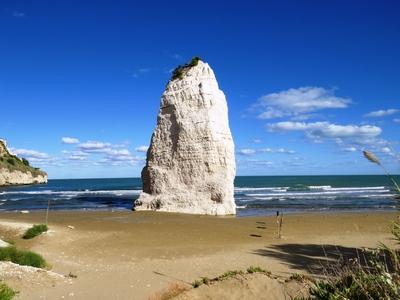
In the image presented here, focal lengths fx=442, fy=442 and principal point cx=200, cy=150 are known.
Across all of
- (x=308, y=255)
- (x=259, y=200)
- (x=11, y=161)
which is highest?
(x=11, y=161)

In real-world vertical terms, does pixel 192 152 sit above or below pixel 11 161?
below

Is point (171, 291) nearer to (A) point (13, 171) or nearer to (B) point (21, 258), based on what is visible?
(B) point (21, 258)

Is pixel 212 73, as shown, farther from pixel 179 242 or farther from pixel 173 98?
pixel 179 242

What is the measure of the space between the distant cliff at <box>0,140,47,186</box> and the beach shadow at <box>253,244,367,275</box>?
104496mm

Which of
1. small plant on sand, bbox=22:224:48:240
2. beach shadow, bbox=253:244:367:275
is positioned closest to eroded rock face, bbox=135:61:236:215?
small plant on sand, bbox=22:224:48:240

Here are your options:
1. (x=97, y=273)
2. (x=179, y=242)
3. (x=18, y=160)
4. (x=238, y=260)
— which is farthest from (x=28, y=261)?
(x=18, y=160)

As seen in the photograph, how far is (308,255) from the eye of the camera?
17.5 metres

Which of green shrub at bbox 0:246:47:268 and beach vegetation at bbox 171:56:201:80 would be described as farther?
beach vegetation at bbox 171:56:201:80

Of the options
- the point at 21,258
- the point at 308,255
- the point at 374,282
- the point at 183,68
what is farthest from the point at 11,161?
the point at 374,282

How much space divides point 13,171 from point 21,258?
111 metres

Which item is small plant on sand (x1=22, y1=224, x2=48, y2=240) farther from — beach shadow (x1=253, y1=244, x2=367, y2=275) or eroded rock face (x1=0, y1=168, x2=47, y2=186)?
eroded rock face (x1=0, y1=168, x2=47, y2=186)

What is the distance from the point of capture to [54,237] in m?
21.1

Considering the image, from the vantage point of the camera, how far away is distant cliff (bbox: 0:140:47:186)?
368 feet

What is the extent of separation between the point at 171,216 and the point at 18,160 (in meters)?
113
